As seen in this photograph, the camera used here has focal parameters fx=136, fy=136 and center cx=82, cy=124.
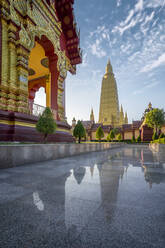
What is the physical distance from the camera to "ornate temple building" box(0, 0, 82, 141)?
7781 mm

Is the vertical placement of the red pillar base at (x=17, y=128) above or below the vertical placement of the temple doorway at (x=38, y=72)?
below

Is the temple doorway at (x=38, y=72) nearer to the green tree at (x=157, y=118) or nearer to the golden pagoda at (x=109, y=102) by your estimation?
the green tree at (x=157, y=118)

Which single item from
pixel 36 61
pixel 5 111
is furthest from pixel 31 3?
pixel 5 111

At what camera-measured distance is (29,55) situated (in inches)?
371

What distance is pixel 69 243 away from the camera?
111 centimetres

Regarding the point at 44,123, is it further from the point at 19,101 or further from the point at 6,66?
the point at 6,66

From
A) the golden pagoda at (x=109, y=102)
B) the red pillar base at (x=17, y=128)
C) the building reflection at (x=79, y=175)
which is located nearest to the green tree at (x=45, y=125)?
the red pillar base at (x=17, y=128)

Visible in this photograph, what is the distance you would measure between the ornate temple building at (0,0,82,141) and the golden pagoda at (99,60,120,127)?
6288cm

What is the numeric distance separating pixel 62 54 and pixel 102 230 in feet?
47.0

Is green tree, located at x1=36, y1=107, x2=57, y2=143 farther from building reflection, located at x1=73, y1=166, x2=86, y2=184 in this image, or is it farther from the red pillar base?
building reflection, located at x1=73, y1=166, x2=86, y2=184

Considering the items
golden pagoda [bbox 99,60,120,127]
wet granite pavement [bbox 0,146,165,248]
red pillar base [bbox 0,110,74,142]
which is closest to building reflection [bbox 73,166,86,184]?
wet granite pavement [bbox 0,146,165,248]

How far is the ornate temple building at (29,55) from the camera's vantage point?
778cm

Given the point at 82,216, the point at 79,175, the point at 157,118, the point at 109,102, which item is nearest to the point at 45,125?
the point at 79,175

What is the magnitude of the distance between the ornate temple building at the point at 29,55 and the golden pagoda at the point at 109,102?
6288 cm
